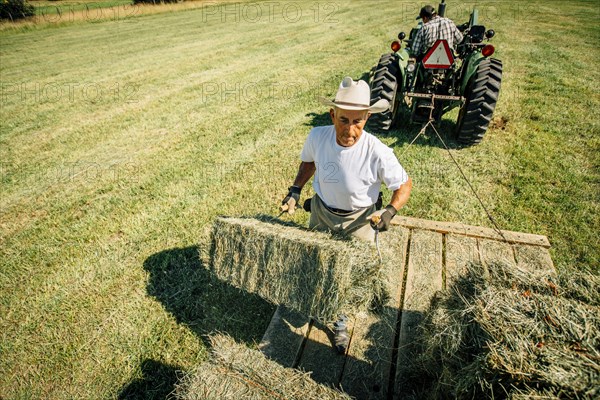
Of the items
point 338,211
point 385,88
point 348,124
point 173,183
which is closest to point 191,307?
point 338,211

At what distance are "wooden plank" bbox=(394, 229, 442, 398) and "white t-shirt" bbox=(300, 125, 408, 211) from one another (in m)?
1.14

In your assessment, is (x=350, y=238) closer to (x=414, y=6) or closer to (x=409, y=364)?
(x=409, y=364)

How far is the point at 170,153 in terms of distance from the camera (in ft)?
22.2

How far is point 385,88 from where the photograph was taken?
20.2 ft

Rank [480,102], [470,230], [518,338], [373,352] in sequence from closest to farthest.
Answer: [518,338]
[373,352]
[470,230]
[480,102]

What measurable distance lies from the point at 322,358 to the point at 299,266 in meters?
1.03

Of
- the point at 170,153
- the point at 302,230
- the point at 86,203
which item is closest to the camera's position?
the point at 302,230

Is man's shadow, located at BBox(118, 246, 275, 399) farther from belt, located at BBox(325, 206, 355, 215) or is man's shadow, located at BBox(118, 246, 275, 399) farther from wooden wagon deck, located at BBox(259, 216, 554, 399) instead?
belt, located at BBox(325, 206, 355, 215)

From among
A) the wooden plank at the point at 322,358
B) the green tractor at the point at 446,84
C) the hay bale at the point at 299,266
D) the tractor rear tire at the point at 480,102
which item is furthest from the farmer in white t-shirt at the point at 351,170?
the tractor rear tire at the point at 480,102

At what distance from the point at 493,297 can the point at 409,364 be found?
1.12 meters

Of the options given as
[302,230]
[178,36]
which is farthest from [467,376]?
[178,36]

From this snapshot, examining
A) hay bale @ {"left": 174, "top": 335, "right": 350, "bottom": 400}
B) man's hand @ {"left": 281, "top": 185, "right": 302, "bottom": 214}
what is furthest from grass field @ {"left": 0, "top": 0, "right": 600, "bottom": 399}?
hay bale @ {"left": 174, "top": 335, "right": 350, "bottom": 400}

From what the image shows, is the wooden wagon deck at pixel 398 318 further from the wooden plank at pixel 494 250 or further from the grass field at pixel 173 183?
the grass field at pixel 173 183

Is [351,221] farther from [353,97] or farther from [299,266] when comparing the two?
[353,97]
